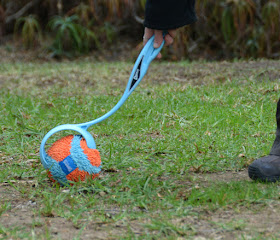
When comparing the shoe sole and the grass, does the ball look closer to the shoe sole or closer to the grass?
the grass

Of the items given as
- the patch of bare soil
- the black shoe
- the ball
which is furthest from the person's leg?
the ball

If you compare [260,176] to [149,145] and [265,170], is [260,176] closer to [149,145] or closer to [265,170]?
[265,170]

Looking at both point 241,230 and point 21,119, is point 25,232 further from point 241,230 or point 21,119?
point 21,119

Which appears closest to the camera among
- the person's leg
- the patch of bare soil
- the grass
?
the patch of bare soil

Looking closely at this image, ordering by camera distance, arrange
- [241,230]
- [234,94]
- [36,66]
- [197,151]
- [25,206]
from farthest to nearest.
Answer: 1. [36,66]
2. [234,94]
3. [197,151]
4. [25,206]
5. [241,230]

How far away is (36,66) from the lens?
27.9ft

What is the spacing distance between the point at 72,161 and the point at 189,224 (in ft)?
2.93

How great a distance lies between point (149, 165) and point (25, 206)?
978 mm

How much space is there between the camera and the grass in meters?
2.45

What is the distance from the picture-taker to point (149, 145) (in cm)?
377

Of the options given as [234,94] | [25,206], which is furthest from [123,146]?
[234,94]

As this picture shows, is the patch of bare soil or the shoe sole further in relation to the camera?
the shoe sole

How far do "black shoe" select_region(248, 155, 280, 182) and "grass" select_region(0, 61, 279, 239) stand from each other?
0.20ft

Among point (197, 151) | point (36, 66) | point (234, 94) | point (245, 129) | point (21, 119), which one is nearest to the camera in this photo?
point (197, 151)
